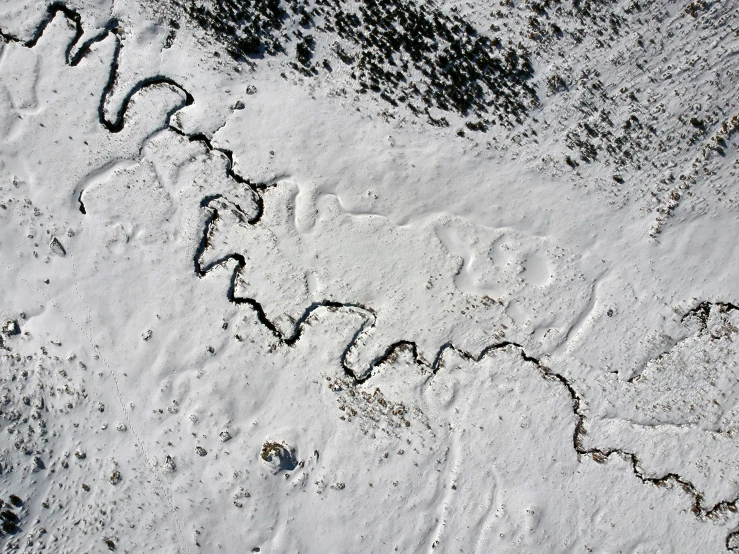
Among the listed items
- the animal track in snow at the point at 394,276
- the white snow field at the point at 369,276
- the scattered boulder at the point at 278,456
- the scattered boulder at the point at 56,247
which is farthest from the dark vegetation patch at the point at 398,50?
the scattered boulder at the point at 278,456

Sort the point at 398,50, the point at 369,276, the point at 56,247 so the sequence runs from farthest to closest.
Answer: the point at 398,50 < the point at 369,276 < the point at 56,247

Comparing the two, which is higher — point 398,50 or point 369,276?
point 398,50

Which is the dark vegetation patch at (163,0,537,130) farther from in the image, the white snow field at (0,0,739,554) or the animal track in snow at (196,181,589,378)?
the animal track in snow at (196,181,589,378)

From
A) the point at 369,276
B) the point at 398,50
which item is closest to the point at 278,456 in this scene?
the point at 369,276

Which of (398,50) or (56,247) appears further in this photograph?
(398,50)

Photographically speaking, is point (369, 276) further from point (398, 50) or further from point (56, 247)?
point (56, 247)

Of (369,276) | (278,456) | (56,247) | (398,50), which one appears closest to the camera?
(278,456)

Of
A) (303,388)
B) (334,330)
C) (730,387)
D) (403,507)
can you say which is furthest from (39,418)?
(730,387)

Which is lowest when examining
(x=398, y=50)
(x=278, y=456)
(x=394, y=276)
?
(x=278, y=456)

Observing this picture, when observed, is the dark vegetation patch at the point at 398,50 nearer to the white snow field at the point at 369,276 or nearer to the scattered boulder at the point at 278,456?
the white snow field at the point at 369,276

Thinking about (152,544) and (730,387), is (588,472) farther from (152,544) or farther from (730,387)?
(152,544)
